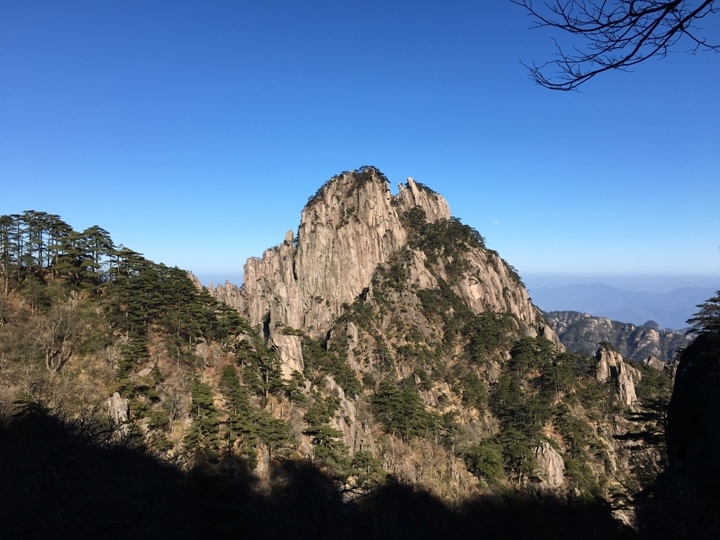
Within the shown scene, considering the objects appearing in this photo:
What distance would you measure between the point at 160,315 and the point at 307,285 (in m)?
50.3

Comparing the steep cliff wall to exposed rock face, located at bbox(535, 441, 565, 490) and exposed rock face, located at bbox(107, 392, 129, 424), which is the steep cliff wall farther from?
exposed rock face, located at bbox(107, 392, 129, 424)

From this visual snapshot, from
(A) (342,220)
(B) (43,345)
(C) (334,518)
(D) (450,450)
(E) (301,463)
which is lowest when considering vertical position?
(D) (450,450)

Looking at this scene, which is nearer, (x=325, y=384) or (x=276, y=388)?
(x=276, y=388)

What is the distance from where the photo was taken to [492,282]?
91000mm

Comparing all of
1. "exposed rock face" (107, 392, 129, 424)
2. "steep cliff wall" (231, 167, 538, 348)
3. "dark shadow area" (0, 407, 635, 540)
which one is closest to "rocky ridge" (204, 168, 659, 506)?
"steep cliff wall" (231, 167, 538, 348)

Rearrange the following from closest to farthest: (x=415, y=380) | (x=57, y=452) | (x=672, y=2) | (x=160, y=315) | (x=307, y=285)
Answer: (x=672, y=2) → (x=57, y=452) → (x=160, y=315) → (x=415, y=380) → (x=307, y=285)

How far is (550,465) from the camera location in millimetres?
44938

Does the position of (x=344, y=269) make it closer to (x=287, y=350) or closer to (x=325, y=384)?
(x=325, y=384)

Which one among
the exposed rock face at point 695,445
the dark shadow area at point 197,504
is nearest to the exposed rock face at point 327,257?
the dark shadow area at point 197,504

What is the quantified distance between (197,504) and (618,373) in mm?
73712

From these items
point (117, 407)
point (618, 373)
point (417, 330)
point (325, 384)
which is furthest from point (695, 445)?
point (618, 373)

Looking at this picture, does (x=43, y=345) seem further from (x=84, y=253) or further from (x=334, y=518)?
(x=334, y=518)


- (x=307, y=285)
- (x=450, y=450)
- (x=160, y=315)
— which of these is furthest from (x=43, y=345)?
(x=307, y=285)

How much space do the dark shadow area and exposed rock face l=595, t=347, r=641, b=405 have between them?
3725 centimetres
